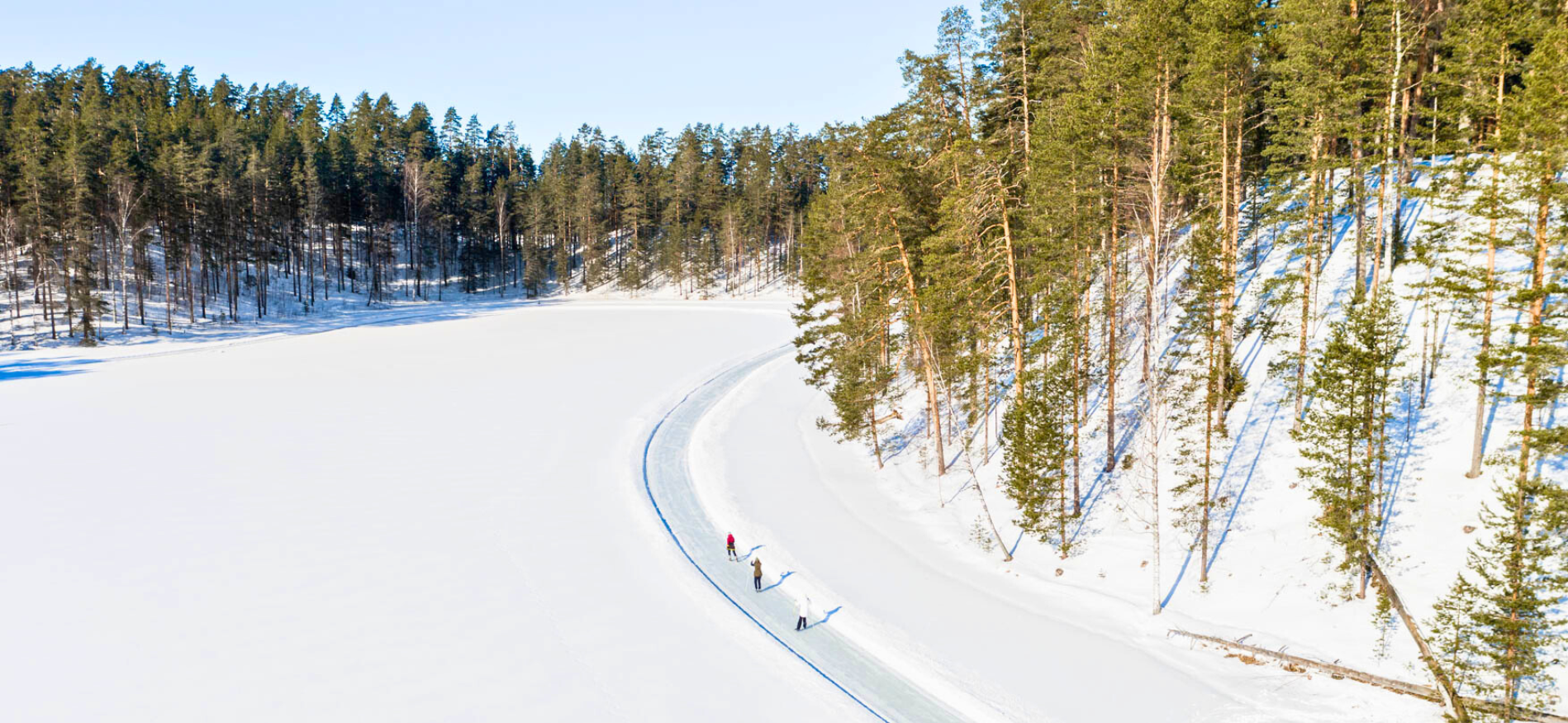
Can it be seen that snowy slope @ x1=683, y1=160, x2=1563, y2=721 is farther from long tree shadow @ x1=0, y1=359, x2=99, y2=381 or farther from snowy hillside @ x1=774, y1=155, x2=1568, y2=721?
long tree shadow @ x1=0, y1=359, x2=99, y2=381

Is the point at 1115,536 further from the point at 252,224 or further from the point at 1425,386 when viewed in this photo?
the point at 252,224

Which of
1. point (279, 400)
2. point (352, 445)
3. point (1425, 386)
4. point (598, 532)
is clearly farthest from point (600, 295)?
point (1425, 386)

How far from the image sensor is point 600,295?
12200 centimetres

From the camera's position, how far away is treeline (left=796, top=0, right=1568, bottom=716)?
69.1 ft

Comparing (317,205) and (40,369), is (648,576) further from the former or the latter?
(317,205)

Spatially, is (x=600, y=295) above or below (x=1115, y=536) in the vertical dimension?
above

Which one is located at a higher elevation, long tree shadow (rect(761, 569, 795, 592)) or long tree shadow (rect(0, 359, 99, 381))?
long tree shadow (rect(0, 359, 99, 381))

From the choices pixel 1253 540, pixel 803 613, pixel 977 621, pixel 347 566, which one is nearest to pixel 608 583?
pixel 803 613

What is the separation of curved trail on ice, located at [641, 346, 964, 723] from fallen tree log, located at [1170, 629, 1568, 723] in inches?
324

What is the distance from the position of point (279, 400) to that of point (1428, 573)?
6180cm

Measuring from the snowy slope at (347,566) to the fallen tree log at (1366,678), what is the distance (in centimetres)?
1088

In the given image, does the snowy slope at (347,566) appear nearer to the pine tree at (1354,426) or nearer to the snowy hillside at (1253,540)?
the snowy hillside at (1253,540)

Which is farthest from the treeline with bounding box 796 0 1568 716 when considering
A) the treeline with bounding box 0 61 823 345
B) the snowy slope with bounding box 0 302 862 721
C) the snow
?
the treeline with bounding box 0 61 823 345

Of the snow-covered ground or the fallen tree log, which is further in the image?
the snow-covered ground
